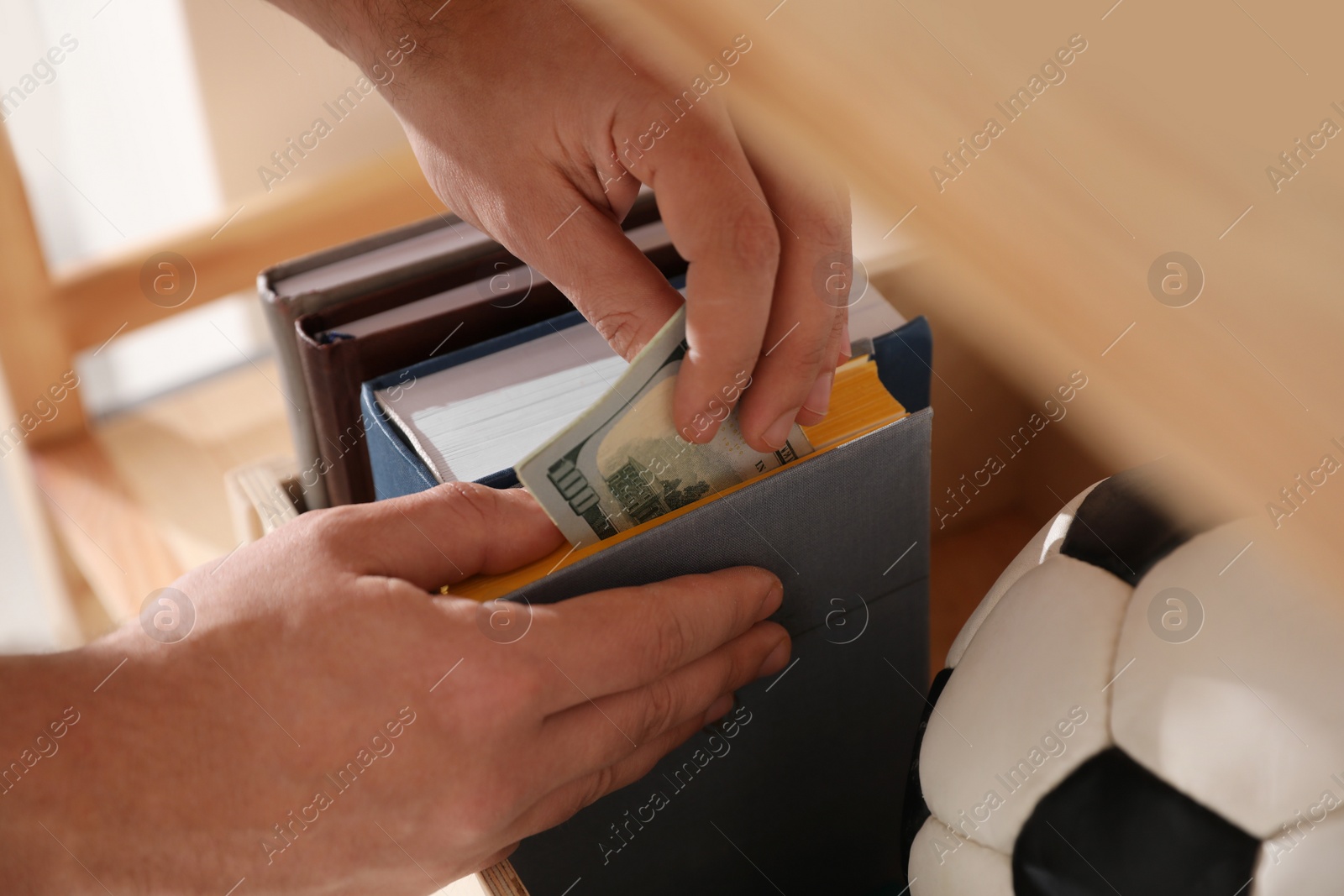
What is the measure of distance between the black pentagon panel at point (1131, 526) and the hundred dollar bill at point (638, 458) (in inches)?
6.0

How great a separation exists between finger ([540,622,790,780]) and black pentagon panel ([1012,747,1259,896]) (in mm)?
169

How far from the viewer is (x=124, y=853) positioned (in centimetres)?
47

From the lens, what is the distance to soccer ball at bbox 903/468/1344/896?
373mm

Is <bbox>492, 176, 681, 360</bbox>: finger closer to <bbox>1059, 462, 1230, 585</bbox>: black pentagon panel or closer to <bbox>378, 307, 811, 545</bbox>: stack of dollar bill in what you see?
<bbox>378, 307, 811, 545</bbox>: stack of dollar bill

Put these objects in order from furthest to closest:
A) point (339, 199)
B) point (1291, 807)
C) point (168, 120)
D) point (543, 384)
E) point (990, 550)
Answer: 1. point (168, 120)
2. point (339, 199)
3. point (990, 550)
4. point (543, 384)
5. point (1291, 807)

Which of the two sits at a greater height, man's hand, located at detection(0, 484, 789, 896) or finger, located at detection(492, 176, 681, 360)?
finger, located at detection(492, 176, 681, 360)

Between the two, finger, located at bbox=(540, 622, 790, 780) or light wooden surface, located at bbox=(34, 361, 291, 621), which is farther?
light wooden surface, located at bbox=(34, 361, 291, 621)

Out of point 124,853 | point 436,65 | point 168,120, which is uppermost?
point 168,120

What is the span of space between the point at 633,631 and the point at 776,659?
0.39 ft

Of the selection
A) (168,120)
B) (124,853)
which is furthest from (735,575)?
(168,120)

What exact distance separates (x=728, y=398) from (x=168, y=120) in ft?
5.04

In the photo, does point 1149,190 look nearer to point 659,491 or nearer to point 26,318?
point 659,491

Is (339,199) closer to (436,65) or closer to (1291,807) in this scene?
(436,65)

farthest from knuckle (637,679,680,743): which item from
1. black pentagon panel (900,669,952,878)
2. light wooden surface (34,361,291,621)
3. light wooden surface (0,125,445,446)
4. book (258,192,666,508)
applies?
light wooden surface (0,125,445,446)
